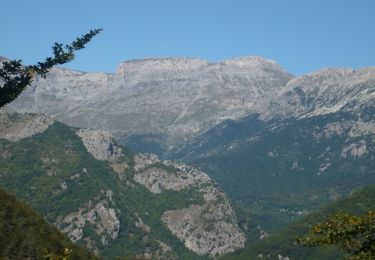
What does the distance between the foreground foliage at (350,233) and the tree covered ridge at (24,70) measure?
24.5m

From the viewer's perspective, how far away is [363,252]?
2042 inches

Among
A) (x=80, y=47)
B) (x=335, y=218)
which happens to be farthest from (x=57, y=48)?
(x=335, y=218)

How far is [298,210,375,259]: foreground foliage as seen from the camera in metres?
52.3

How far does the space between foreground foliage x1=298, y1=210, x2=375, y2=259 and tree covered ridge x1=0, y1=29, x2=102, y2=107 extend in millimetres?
24509

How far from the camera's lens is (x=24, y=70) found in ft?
158

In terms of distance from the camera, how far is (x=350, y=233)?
52625mm

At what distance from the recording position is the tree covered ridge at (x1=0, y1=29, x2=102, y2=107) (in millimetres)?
47562

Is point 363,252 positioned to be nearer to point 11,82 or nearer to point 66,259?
point 66,259

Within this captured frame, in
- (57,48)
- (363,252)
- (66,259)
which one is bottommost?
(66,259)

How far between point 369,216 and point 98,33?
1041 inches

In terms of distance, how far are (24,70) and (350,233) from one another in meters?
28.9

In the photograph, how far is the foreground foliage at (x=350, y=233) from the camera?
172ft

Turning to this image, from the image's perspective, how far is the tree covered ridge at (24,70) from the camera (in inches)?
1873

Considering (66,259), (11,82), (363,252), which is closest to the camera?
(66,259)
